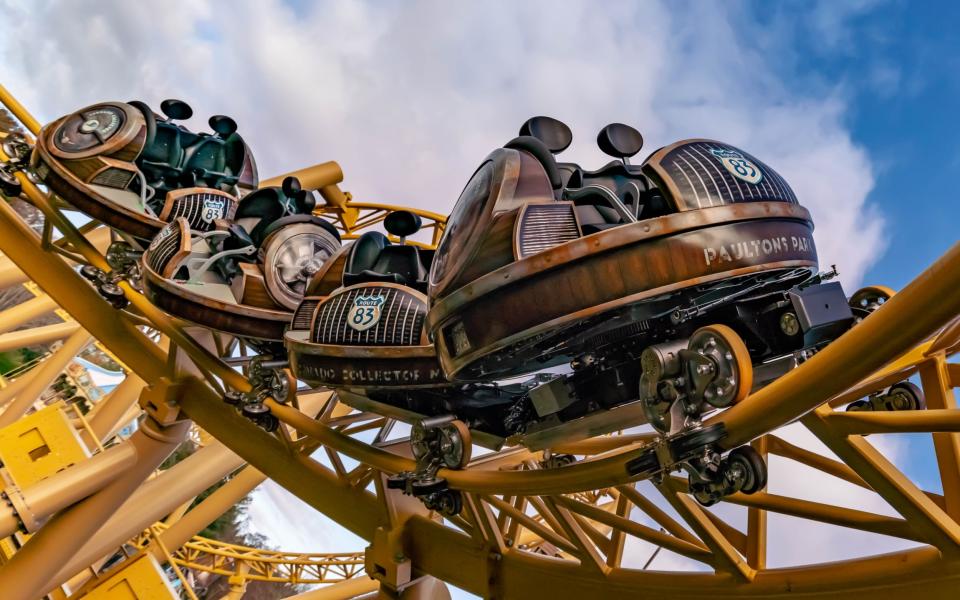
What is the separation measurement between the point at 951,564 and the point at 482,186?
1.67 m

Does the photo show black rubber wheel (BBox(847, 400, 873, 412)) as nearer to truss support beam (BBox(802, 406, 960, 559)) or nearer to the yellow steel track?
the yellow steel track

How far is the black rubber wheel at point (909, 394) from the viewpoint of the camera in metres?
3.64

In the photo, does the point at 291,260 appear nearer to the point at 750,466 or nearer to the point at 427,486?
the point at 427,486

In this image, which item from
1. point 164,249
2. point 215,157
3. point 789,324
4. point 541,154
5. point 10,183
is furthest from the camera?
point 10,183

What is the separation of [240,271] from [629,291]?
9.53 ft

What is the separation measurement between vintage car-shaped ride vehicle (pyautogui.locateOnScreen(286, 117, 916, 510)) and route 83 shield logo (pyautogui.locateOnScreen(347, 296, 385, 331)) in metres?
0.18

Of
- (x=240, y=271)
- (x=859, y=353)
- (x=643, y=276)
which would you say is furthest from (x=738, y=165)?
(x=240, y=271)

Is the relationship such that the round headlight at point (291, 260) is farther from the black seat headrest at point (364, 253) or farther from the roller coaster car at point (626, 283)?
the roller coaster car at point (626, 283)

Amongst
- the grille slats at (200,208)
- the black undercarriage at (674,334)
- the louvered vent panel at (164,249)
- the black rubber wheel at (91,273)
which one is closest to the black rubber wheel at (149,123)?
the grille slats at (200,208)

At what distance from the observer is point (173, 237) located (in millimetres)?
4754

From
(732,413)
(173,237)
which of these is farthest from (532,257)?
(173,237)


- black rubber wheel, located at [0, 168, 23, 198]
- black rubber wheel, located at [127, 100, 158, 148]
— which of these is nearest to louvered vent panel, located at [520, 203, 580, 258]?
black rubber wheel, located at [127, 100, 158, 148]

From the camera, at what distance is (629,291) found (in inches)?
86.4

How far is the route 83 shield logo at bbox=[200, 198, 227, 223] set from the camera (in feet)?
18.1
